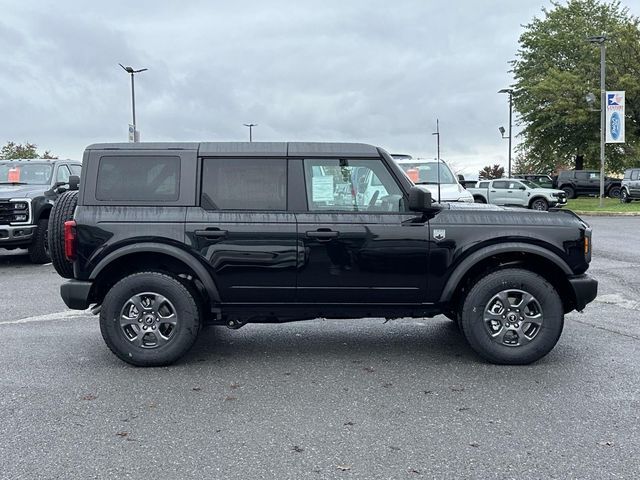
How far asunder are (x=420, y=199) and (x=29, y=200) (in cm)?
833

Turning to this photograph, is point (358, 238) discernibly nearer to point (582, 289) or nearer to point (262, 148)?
point (262, 148)

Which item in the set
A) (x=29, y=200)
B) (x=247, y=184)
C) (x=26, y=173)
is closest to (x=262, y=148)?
(x=247, y=184)

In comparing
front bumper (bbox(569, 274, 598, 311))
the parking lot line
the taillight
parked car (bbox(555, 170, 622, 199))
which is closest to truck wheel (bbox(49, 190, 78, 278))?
the taillight

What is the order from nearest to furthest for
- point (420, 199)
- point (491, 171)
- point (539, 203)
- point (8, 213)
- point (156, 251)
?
point (420, 199)
point (156, 251)
point (8, 213)
point (539, 203)
point (491, 171)

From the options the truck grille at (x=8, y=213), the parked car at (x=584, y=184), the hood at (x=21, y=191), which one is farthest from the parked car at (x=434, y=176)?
the parked car at (x=584, y=184)

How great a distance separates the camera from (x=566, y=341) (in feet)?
19.2

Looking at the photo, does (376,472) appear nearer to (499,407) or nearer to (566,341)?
(499,407)

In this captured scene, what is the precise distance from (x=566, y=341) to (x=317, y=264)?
2524mm

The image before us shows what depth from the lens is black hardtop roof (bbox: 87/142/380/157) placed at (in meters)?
5.12

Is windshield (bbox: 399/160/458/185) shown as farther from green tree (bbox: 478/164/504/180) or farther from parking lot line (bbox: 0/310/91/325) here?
green tree (bbox: 478/164/504/180)

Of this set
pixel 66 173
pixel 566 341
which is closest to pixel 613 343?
pixel 566 341

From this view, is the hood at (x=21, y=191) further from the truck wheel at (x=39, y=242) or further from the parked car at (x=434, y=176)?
the parked car at (x=434, y=176)

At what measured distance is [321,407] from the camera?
424cm

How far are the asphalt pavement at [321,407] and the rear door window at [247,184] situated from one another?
1.33 metres
